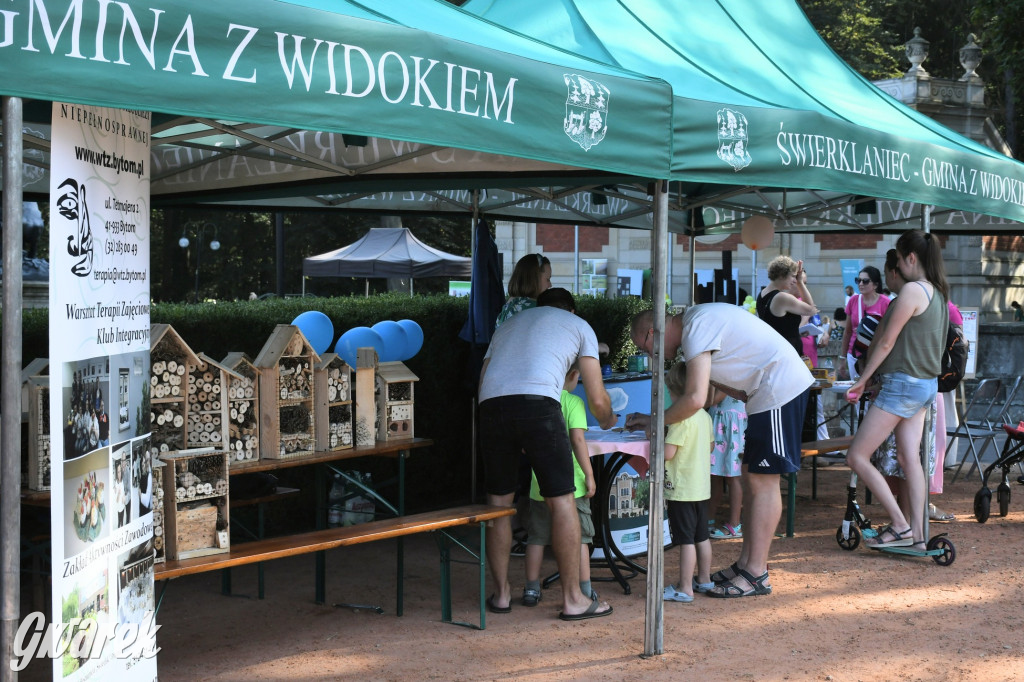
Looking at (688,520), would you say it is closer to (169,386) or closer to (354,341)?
(354,341)

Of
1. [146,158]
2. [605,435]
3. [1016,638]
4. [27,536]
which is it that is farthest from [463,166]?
[1016,638]

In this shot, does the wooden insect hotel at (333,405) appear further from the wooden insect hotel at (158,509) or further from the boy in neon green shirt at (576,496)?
the wooden insect hotel at (158,509)

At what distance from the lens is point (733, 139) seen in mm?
4805

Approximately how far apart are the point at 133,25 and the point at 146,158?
975mm

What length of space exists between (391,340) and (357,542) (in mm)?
2266

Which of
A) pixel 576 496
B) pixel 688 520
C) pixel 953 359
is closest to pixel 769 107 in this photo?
pixel 688 520

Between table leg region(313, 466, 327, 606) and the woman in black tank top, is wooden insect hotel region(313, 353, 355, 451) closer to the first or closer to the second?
table leg region(313, 466, 327, 606)

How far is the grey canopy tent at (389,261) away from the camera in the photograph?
22344 mm

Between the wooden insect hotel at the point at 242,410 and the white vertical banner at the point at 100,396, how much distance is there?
1149 millimetres

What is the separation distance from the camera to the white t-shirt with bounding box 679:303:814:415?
535cm

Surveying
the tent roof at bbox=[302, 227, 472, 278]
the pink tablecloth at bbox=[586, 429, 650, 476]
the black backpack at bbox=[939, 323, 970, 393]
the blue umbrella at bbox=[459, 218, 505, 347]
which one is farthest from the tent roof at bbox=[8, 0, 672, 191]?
the tent roof at bbox=[302, 227, 472, 278]

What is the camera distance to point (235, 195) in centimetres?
697

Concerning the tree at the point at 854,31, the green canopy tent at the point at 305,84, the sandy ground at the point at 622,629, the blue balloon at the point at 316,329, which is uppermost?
the tree at the point at 854,31

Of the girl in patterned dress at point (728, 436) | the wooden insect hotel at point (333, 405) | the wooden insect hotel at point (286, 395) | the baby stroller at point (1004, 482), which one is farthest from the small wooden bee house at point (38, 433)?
the baby stroller at point (1004, 482)
